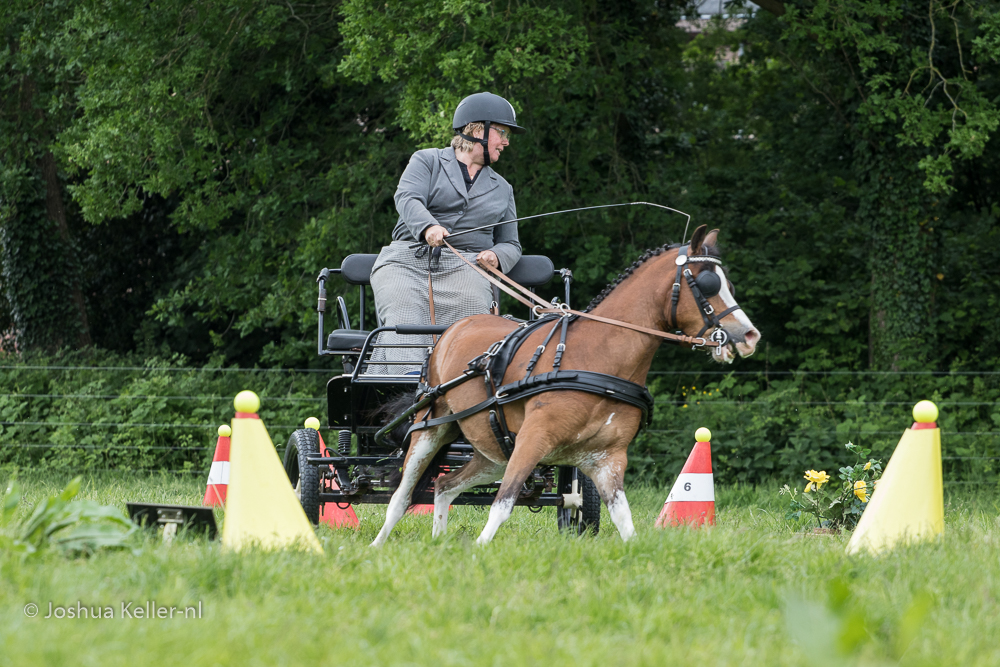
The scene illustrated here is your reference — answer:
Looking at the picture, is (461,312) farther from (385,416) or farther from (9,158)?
(9,158)

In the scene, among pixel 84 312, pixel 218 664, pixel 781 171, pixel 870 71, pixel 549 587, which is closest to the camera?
pixel 218 664

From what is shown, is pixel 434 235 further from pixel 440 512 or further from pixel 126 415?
pixel 126 415

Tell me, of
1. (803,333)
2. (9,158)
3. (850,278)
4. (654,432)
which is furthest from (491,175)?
(9,158)

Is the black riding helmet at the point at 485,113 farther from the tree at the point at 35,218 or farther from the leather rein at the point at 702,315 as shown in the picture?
the tree at the point at 35,218

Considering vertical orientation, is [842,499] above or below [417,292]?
below

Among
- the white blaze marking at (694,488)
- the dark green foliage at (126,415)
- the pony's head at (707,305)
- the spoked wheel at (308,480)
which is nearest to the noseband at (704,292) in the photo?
the pony's head at (707,305)

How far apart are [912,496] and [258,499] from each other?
8.52ft

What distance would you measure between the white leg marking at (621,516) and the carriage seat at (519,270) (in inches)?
76.6

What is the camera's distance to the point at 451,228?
5438 millimetres

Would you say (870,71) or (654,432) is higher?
(870,71)

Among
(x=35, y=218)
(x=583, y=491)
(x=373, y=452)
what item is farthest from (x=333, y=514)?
(x=35, y=218)

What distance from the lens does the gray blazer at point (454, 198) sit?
5312mm

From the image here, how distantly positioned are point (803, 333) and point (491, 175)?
266 inches

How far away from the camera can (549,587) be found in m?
3.14
